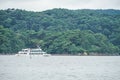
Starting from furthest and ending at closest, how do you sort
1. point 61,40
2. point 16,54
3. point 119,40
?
point 119,40, point 61,40, point 16,54

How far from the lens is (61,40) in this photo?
170 meters

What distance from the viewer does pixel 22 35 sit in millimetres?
177625

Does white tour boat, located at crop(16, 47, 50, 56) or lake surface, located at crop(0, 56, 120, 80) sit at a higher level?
lake surface, located at crop(0, 56, 120, 80)

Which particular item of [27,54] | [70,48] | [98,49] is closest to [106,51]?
[98,49]

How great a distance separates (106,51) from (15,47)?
33.7m

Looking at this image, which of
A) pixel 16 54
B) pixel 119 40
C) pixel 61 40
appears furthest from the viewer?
pixel 119 40

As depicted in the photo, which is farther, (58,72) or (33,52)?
(33,52)

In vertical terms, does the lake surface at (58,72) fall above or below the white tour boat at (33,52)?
above

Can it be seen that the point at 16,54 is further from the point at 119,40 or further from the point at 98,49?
the point at 119,40

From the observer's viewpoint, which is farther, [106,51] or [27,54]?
[106,51]

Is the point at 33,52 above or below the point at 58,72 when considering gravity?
below

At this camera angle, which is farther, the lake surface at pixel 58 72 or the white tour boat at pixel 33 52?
the white tour boat at pixel 33 52

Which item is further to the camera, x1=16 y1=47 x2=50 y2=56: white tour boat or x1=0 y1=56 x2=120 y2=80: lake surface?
x1=16 y1=47 x2=50 y2=56: white tour boat

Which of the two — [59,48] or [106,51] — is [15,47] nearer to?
[59,48]
